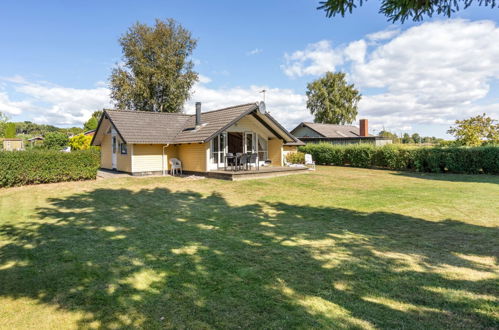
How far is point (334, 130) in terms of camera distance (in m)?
39.3

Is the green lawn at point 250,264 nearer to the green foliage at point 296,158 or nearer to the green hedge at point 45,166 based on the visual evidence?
the green hedge at point 45,166

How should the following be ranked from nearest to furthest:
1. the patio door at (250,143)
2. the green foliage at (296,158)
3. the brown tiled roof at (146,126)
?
the brown tiled roof at (146,126) → the patio door at (250,143) → the green foliage at (296,158)

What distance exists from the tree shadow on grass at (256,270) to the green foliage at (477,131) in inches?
771

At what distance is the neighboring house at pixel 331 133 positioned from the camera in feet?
105

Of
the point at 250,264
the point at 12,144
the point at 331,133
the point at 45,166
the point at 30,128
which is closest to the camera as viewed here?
the point at 250,264

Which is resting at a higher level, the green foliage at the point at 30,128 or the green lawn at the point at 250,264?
the green foliage at the point at 30,128

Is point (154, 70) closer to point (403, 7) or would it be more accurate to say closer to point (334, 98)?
point (334, 98)

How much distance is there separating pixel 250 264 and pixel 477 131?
25.0 metres

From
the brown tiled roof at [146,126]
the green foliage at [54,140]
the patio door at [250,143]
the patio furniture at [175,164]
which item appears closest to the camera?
the brown tiled roof at [146,126]

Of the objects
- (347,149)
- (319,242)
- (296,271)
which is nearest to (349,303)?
(296,271)

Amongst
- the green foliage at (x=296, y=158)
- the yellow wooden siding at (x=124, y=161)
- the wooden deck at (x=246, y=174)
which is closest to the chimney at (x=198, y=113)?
the wooden deck at (x=246, y=174)

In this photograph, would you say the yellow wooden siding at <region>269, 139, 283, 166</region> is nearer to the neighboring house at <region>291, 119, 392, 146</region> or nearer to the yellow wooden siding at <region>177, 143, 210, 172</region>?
the yellow wooden siding at <region>177, 143, 210, 172</region>

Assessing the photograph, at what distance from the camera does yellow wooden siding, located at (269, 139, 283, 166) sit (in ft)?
71.1

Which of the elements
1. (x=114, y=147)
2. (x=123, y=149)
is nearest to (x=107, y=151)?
(x=114, y=147)
